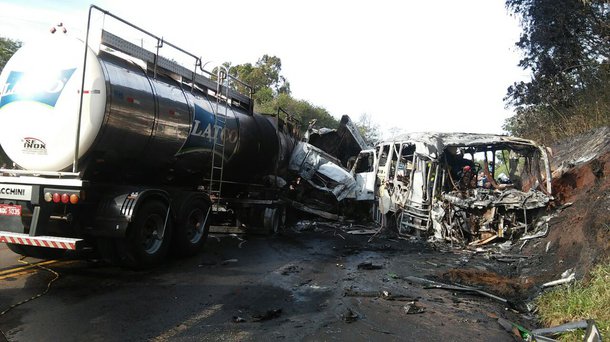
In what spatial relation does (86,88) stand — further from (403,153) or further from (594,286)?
(403,153)

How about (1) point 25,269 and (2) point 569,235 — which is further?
(2) point 569,235

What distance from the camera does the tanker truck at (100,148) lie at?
581cm

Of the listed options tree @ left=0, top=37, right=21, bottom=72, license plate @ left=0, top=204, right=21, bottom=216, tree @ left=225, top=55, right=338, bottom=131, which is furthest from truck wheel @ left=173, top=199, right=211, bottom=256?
tree @ left=225, top=55, right=338, bottom=131

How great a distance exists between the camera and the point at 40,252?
21.5 ft

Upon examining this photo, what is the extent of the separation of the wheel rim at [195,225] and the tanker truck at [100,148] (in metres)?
0.05

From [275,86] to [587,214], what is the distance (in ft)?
136

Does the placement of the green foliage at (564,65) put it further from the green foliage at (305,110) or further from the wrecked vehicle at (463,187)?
the green foliage at (305,110)

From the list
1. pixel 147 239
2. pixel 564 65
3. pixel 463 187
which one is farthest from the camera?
pixel 564 65

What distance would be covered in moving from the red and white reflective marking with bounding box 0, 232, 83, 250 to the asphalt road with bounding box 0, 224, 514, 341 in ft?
1.74

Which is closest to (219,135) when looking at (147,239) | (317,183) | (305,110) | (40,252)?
(147,239)

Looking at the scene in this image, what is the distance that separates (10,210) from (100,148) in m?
1.40

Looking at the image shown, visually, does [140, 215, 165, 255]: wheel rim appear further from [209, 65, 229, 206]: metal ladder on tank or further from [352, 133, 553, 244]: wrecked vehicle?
[352, 133, 553, 244]: wrecked vehicle

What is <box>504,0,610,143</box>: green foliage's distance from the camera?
13.9 meters

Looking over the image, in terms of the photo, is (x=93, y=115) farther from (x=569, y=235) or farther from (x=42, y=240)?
(x=569, y=235)
